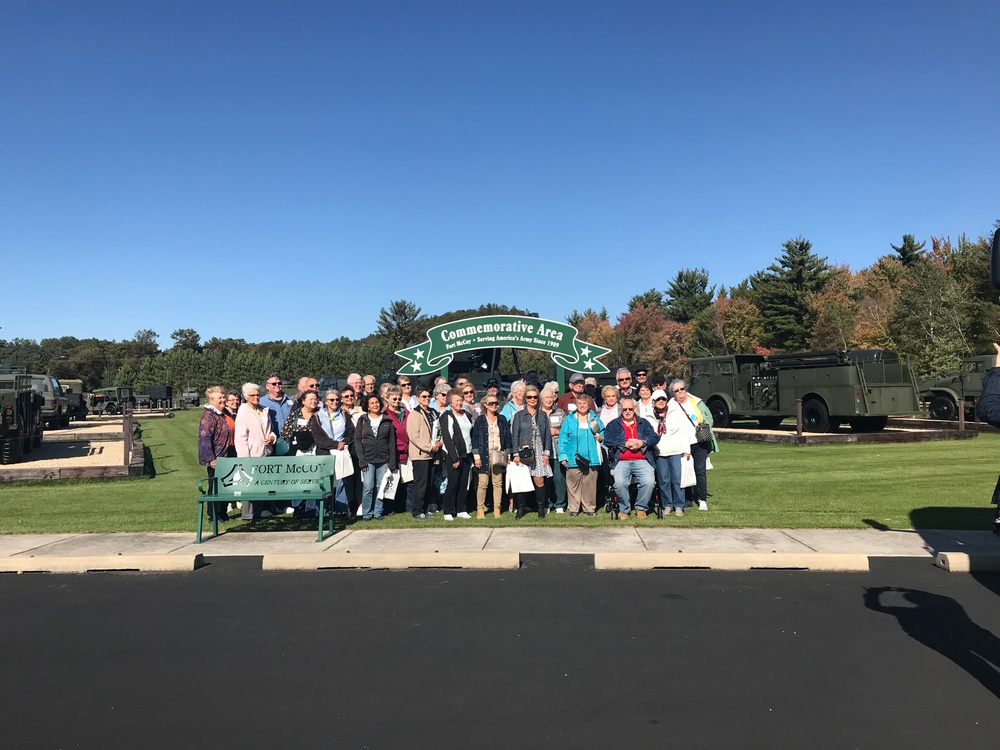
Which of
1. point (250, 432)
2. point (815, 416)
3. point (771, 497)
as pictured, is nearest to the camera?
point (250, 432)

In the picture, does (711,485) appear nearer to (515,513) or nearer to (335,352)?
(515,513)

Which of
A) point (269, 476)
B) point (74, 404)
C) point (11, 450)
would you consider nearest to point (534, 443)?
point (269, 476)

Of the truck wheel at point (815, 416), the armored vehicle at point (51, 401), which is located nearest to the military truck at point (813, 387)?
the truck wheel at point (815, 416)

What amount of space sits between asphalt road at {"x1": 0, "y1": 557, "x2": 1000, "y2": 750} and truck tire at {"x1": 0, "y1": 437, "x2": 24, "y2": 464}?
12812mm

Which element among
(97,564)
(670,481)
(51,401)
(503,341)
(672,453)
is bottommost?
(97,564)

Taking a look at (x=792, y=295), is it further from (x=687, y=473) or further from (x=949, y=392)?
(x=687, y=473)

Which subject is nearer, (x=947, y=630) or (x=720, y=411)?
(x=947, y=630)

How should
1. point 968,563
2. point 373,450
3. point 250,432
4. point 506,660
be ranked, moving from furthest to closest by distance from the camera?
point 250,432 → point 373,450 → point 968,563 → point 506,660

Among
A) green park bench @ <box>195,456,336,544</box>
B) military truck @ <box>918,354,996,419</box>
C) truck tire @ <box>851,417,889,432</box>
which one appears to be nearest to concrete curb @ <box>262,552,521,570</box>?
green park bench @ <box>195,456,336,544</box>

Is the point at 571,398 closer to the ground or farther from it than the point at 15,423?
closer to the ground

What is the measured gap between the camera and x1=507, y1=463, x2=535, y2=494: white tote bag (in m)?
10.5

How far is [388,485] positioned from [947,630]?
264 inches

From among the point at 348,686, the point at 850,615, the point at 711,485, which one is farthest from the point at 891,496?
the point at 348,686

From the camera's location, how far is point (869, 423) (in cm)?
2416
